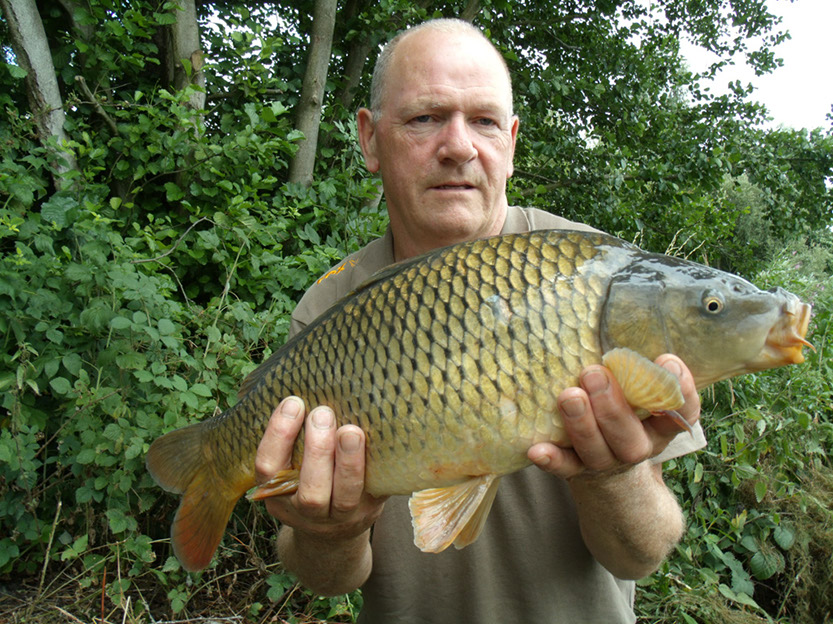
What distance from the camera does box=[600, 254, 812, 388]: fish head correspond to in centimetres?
79

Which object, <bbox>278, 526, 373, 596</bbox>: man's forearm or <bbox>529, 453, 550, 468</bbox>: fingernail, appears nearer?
<bbox>529, 453, 550, 468</bbox>: fingernail

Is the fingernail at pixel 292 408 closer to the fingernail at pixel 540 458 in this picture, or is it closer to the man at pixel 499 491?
the man at pixel 499 491

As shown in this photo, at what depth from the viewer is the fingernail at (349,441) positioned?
36.9 inches

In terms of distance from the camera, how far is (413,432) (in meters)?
0.89

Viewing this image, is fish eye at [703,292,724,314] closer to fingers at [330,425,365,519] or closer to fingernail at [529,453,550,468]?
fingernail at [529,453,550,468]

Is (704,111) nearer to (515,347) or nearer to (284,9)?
(284,9)

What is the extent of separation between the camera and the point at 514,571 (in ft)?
4.31

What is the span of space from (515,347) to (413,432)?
0.19 metres

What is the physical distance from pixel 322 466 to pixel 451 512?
218 millimetres

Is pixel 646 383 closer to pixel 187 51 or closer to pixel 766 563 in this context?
pixel 766 563

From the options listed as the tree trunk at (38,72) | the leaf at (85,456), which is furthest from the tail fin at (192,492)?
the tree trunk at (38,72)

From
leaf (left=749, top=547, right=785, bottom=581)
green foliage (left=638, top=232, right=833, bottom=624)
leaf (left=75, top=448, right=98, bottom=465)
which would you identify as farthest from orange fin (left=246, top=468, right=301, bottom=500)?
leaf (left=749, top=547, right=785, bottom=581)

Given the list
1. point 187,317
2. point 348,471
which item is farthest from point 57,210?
point 348,471

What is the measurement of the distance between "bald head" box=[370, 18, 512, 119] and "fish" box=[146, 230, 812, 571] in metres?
0.77
